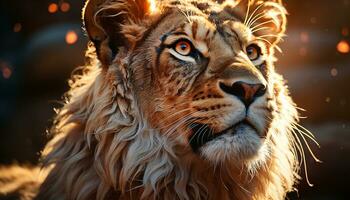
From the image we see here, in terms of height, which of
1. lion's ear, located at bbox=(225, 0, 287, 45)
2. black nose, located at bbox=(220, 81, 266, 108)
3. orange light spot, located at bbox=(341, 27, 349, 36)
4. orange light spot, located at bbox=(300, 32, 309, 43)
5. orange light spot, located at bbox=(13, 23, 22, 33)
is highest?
lion's ear, located at bbox=(225, 0, 287, 45)

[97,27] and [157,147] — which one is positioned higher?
[97,27]

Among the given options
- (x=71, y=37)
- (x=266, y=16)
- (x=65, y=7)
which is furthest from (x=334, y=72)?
(x=65, y=7)

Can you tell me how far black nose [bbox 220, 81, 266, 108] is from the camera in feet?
7.98

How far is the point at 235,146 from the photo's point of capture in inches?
99.0

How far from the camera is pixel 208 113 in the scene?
2510mm

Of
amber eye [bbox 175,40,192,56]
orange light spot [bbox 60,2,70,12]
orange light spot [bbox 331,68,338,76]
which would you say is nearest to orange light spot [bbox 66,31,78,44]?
orange light spot [bbox 60,2,70,12]

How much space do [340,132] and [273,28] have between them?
4.53 ft

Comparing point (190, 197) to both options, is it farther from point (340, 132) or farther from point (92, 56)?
point (340, 132)

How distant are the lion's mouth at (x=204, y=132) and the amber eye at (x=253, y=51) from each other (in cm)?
54

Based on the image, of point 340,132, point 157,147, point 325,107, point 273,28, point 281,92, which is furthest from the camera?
point 325,107

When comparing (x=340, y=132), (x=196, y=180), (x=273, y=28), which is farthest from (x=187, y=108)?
(x=340, y=132)

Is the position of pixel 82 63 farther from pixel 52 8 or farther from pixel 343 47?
pixel 343 47

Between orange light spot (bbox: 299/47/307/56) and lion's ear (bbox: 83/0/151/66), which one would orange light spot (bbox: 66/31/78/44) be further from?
lion's ear (bbox: 83/0/151/66)

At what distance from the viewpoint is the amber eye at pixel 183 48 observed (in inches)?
107
